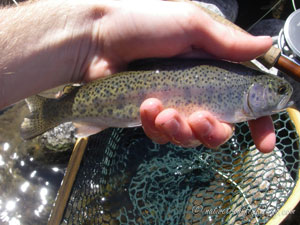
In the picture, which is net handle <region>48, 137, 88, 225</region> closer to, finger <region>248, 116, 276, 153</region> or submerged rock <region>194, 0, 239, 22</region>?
finger <region>248, 116, 276, 153</region>

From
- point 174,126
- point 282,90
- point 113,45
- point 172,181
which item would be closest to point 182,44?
point 113,45

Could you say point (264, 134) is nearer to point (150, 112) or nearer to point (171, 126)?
point (171, 126)

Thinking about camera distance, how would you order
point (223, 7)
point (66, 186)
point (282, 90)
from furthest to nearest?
point (223, 7) < point (66, 186) < point (282, 90)

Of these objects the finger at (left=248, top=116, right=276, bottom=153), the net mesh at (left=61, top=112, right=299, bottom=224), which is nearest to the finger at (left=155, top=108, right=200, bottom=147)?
the finger at (left=248, top=116, right=276, bottom=153)

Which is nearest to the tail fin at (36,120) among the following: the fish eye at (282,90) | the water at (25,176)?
the water at (25,176)

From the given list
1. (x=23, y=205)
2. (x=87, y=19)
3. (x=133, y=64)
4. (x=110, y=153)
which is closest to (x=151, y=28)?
(x=133, y=64)
